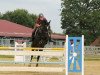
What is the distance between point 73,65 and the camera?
1231cm

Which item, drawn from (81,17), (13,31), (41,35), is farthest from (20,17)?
(41,35)

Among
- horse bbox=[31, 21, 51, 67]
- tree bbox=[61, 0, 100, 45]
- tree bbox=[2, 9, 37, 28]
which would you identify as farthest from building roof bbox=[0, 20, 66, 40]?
horse bbox=[31, 21, 51, 67]

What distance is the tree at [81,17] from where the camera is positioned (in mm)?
62031

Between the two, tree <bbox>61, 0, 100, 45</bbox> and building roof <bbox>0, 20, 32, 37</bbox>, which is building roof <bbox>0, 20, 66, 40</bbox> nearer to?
building roof <bbox>0, 20, 32, 37</bbox>

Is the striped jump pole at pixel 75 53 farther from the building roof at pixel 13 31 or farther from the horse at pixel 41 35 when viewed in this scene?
the building roof at pixel 13 31

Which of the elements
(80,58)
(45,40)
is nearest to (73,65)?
(80,58)

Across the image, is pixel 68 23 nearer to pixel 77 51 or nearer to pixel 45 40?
pixel 45 40

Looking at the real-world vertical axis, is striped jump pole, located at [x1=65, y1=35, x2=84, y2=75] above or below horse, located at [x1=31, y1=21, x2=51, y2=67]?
below

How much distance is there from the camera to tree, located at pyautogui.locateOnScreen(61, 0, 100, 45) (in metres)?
62.0

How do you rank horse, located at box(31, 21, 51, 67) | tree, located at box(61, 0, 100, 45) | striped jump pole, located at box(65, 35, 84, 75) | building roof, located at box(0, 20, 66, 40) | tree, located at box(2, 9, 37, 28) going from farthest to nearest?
tree, located at box(2, 9, 37, 28) < tree, located at box(61, 0, 100, 45) < building roof, located at box(0, 20, 66, 40) < horse, located at box(31, 21, 51, 67) < striped jump pole, located at box(65, 35, 84, 75)

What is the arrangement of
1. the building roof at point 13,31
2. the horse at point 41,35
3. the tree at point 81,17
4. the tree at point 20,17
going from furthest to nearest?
the tree at point 20,17, the tree at point 81,17, the building roof at point 13,31, the horse at point 41,35

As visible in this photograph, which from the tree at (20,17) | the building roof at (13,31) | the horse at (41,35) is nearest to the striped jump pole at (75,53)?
the horse at (41,35)

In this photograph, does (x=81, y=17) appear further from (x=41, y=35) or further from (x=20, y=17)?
(x=41, y=35)

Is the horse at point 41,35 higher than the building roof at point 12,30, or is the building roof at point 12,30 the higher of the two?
the building roof at point 12,30
